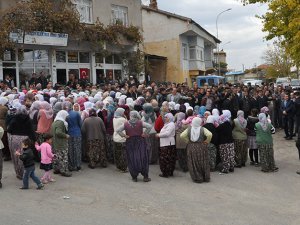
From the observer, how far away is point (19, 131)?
9875mm

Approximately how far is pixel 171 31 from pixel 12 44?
20908 mm

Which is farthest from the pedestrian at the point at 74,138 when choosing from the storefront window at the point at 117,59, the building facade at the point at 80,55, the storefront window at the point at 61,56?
the storefront window at the point at 117,59

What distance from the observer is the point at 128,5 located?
92.9ft

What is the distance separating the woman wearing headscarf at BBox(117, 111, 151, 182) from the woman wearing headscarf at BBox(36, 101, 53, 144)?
203 cm

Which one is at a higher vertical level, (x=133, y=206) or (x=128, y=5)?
(x=128, y=5)

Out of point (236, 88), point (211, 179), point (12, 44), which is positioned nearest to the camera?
point (211, 179)

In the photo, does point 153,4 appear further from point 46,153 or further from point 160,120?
point 46,153

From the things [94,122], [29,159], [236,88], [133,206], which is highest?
[236,88]

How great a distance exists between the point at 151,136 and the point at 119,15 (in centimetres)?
1688

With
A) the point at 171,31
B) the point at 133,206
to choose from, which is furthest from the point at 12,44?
the point at 171,31

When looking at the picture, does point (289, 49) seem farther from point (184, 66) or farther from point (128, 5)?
point (184, 66)

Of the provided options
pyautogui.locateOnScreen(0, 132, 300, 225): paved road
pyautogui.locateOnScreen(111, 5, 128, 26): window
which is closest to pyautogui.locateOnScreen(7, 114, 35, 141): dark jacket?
pyautogui.locateOnScreen(0, 132, 300, 225): paved road

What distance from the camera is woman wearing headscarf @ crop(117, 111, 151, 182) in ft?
33.9

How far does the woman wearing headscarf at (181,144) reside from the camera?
37.1 ft
